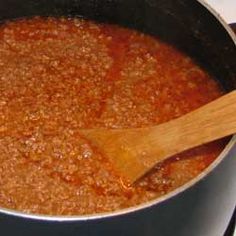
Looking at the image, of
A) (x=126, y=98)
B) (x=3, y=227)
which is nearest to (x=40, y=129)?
(x=126, y=98)

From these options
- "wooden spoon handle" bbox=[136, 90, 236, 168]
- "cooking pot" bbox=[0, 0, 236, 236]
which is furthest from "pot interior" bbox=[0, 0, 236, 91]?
"wooden spoon handle" bbox=[136, 90, 236, 168]

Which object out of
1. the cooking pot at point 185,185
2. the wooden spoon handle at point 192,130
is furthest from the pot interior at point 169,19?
the wooden spoon handle at point 192,130

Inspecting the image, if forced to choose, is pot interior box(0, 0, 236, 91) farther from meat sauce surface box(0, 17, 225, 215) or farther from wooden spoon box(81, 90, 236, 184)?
wooden spoon box(81, 90, 236, 184)

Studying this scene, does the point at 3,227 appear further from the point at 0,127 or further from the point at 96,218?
the point at 0,127

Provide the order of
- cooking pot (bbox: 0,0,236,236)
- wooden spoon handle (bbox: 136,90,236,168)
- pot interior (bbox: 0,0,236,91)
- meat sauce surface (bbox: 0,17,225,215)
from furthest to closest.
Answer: pot interior (bbox: 0,0,236,91) < meat sauce surface (bbox: 0,17,225,215) < wooden spoon handle (bbox: 136,90,236,168) < cooking pot (bbox: 0,0,236,236)

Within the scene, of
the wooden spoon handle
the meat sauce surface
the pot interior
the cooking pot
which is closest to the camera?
the cooking pot
